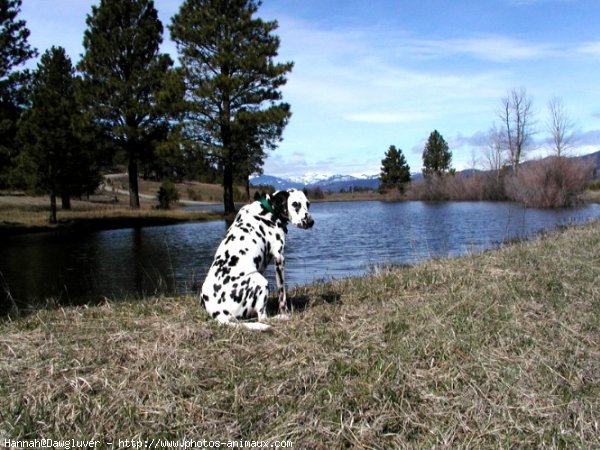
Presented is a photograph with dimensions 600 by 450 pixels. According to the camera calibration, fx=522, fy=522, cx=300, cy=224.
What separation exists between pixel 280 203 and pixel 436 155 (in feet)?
308

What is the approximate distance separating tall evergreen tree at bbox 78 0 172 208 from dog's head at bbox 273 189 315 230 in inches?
1285

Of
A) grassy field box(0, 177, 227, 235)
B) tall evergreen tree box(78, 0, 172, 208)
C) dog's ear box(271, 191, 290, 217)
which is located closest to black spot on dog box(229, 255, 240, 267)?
dog's ear box(271, 191, 290, 217)

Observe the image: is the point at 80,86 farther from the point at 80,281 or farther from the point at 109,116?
the point at 80,281

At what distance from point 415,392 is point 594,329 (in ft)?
7.38

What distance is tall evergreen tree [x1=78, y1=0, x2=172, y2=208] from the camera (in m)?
37.8

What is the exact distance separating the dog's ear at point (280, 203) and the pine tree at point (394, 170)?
292 feet

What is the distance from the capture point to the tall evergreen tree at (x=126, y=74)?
124 ft

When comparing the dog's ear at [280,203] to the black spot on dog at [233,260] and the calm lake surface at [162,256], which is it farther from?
the calm lake surface at [162,256]

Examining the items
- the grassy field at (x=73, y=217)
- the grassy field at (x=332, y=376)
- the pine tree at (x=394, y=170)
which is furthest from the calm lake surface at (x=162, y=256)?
the pine tree at (x=394, y=170)

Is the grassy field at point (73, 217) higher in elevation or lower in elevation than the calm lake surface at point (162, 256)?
higher

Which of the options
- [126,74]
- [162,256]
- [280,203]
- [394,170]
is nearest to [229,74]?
[126,74]

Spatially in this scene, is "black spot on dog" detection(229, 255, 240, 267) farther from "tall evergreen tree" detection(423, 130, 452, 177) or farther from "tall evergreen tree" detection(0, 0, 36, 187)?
"tall evergreen tree" detection(423, 130, 452, 177)

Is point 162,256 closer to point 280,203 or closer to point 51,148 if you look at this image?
point 280,203

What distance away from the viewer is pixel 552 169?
4312 cm
